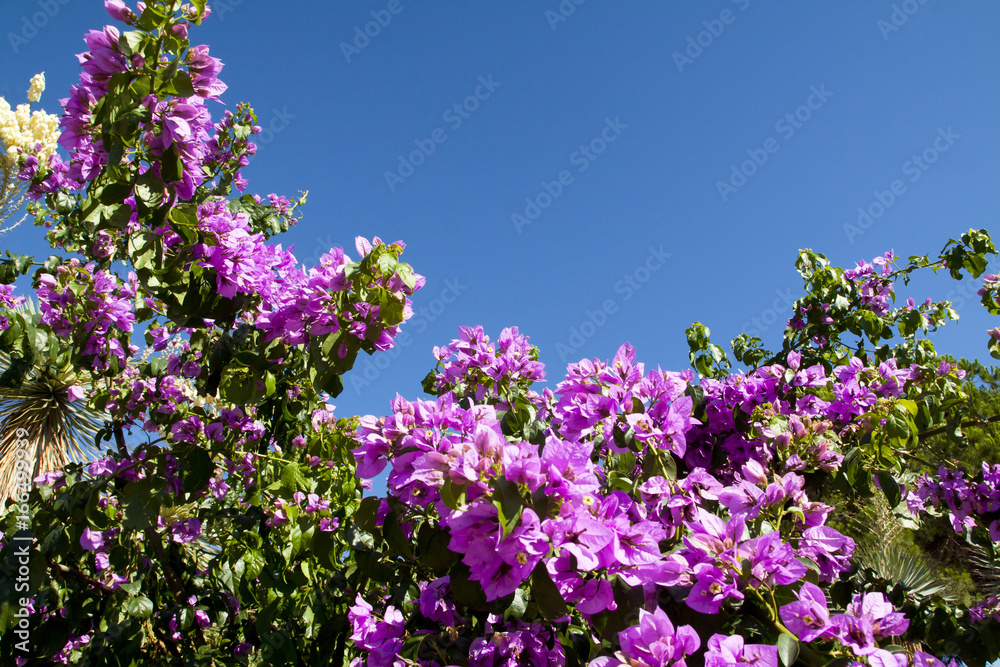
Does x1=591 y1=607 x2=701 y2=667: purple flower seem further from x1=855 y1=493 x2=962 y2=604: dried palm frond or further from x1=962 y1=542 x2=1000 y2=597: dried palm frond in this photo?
x1=962 y1=542 x2=1000 y2=597: dried palm frond

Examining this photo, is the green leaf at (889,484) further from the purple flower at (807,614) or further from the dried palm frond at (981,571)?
the dried palm frond at (981,571)

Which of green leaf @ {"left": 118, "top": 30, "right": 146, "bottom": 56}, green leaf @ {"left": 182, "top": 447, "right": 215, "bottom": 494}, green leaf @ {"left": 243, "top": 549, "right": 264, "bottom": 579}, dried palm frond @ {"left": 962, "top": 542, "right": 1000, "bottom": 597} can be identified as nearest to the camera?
green leaf @ {"left": 118, "top": 30, "right": 146, "bottom": 56}

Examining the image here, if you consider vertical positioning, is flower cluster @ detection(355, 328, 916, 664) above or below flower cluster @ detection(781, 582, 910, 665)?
above

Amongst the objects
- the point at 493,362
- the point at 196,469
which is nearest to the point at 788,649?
the point at 493,362

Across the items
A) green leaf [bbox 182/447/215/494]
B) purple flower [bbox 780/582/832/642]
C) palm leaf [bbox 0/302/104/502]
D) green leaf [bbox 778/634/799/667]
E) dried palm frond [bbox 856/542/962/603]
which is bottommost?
green leaf [bbox 778/634/799/667]

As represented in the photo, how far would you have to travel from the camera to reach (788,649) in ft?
3.00

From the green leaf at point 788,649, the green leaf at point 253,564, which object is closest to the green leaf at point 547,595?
the green leaf at point 788,649

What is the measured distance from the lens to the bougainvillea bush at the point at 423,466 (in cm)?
104

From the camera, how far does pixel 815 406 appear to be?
82.6 inches

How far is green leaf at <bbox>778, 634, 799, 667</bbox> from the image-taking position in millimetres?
899

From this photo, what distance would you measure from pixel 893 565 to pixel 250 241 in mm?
7729

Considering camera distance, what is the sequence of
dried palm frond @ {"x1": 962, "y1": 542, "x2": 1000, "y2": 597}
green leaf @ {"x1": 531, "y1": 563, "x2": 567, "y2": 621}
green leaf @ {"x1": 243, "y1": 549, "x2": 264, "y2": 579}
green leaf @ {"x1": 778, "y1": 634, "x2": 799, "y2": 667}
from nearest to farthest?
green leaf @ {"x1": 778, "y1": 634, "x2": 799, "y2": 667} → green leaf @ {"x1": 531, "y1": 563, "x2": 567, "y2": 621} → green leaf @ {"x1": 243, "y1": 549, "x2": 264, "y2": 579} → dried palm frond @ {"x1": 962, "y1": 542, "x2": 1000, "y2": 597}

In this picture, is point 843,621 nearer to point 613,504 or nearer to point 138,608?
point 613,504

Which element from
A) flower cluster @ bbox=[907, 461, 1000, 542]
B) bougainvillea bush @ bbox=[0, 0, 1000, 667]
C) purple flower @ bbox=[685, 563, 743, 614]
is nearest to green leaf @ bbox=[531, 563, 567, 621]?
bougainvillea bush @ bbox=[0, 0, 1000, 667]
